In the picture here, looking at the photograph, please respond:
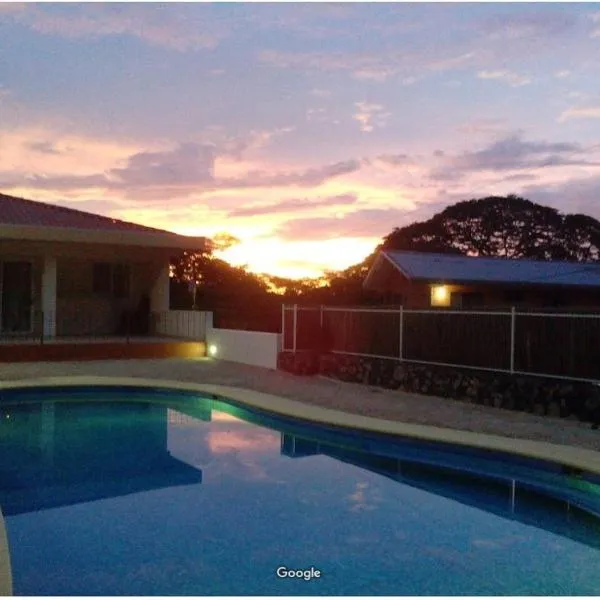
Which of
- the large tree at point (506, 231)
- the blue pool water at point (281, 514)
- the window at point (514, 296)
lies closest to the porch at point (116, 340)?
the blue pool water at point (281, 514)

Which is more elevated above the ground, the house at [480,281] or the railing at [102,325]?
the house at [480,281]

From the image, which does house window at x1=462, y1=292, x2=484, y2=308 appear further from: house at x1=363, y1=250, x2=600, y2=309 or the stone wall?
the stone wall

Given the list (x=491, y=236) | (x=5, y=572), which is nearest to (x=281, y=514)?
(x=5, y=572)

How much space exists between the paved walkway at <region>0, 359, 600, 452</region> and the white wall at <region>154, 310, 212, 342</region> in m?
1.66

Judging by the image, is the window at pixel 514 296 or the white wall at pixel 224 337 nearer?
the white wall at pixel 224 337

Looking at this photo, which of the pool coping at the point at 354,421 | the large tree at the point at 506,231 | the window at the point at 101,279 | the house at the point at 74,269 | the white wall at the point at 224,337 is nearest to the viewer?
the pool coping at the point at 354,421

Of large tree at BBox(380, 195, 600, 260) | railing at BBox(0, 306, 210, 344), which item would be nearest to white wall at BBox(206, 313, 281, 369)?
railing at BBox(0, 306, 210, 344)

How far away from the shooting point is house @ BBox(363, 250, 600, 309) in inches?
982

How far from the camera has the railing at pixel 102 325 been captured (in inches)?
824

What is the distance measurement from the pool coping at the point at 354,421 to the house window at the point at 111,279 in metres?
7.16

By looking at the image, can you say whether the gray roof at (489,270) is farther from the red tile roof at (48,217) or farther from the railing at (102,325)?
the red tile roof at (48,217)

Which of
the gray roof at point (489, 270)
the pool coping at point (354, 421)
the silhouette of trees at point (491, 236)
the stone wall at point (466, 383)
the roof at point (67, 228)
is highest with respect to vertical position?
the silhouette of trees at point (491, 236)

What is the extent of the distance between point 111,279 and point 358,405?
12.3 metres

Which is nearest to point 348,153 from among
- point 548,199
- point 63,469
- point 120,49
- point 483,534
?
point 120,49
